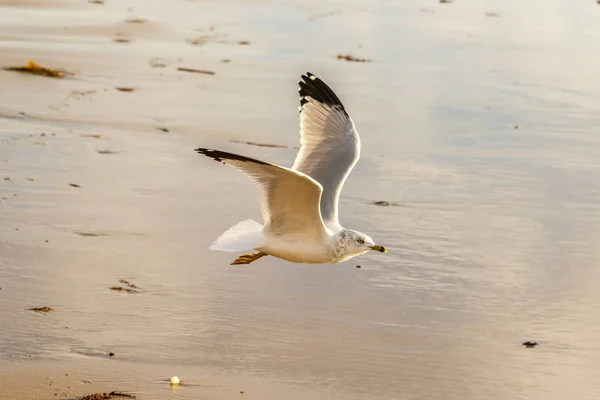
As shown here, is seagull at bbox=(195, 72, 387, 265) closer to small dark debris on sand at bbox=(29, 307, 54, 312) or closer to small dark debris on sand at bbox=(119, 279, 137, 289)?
small dark debris on sand at bbox=(119, 279, 137, 289)

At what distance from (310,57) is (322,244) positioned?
8930 mm

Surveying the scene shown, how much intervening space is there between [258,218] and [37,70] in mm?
5381

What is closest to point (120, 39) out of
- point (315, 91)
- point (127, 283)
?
point (315, 91)

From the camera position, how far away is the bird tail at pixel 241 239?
251 inches

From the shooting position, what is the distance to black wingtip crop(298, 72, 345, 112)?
7.62 meters

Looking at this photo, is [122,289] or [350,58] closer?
[122,289]

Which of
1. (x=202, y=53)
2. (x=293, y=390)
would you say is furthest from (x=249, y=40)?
→ (x=293, y=390)

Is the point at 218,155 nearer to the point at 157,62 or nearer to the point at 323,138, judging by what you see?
the point at 323,138

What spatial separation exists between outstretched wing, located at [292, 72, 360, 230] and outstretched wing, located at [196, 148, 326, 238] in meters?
0.73

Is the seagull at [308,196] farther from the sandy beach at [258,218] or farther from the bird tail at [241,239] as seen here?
the sandy beach at [258,218]

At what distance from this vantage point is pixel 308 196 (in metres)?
6.33

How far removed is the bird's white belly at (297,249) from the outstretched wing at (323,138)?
2.27 ft

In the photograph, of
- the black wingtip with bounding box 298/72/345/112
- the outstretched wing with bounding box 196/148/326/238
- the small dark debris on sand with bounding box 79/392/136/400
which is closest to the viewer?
the small dark debris on sand with bounding box 79/392/136/400

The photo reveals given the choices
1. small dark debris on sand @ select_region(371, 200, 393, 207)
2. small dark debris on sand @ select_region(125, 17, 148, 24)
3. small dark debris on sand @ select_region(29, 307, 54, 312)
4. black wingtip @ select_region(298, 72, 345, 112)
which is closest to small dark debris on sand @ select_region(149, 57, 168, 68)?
→ small dark debris on sand @ select_region(125, 17, 148, 24)
